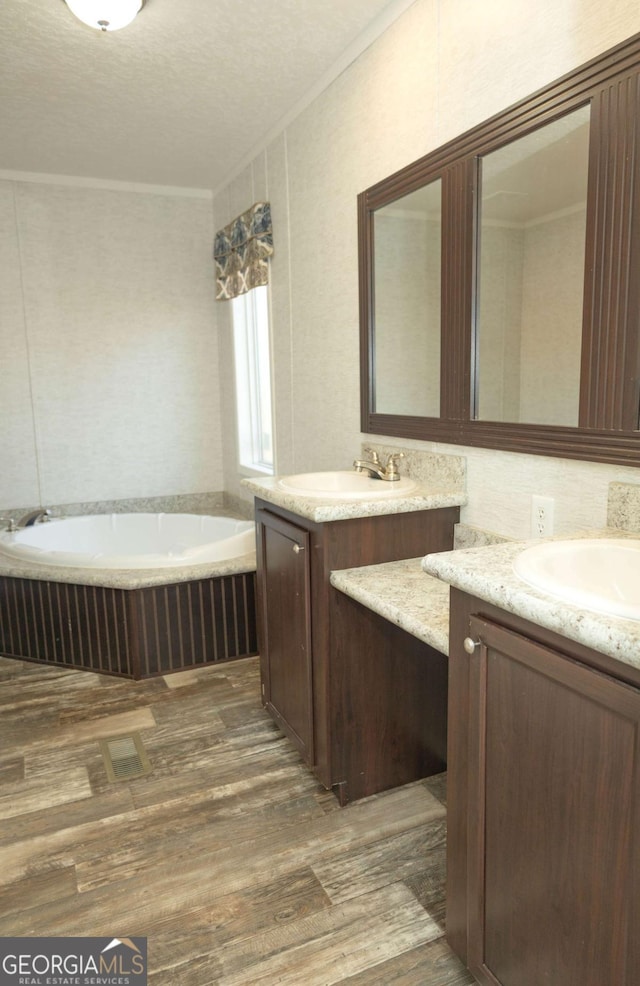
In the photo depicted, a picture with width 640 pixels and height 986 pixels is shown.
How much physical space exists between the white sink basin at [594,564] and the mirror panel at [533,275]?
396 mm

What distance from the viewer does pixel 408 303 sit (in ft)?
7.39

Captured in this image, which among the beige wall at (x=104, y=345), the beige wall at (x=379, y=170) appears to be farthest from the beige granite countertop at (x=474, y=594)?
the beige wall at (x=104, y=345)

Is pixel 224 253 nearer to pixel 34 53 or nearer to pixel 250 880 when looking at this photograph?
pixel 34 53

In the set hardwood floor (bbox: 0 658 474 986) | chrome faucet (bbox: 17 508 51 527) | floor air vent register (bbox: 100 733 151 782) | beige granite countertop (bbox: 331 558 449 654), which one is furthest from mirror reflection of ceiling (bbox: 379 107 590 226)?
chrome faucet (bbox: 17 508 51 527)

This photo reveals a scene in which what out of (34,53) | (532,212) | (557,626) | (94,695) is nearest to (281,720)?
(94,695)

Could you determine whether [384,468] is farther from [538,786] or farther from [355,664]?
[538,786]

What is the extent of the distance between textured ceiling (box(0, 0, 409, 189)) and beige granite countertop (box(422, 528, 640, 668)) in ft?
6.48

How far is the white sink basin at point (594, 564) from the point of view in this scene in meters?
1.24

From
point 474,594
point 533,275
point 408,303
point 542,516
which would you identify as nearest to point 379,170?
point 408,303

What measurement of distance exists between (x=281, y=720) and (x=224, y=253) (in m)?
2.95

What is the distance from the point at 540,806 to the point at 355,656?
85 cm

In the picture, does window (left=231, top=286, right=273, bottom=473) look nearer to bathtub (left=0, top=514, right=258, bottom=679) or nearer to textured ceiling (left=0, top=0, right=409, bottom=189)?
textured ceiling (left=0, top=0, right=409, bottom=189)

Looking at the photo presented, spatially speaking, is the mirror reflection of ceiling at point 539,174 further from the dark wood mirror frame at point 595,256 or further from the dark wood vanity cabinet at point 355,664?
the dark wood vanity cabinet at point 355,664

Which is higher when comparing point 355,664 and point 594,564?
point 594,564
